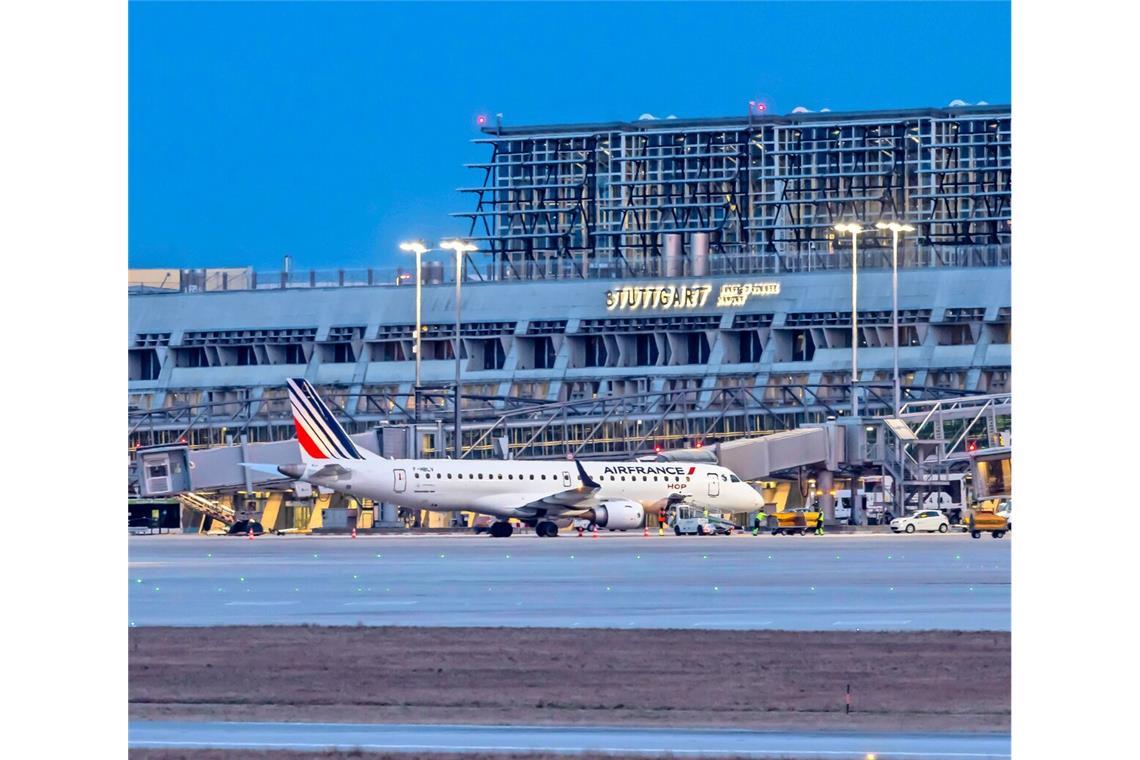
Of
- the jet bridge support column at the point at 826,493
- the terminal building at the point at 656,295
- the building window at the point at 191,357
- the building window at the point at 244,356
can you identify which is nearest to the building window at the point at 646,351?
the terminal building at the point at 656,295

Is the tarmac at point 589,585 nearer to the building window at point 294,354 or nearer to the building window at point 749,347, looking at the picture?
the building window at point 749,347

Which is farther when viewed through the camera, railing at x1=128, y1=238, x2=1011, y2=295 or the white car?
railing at x1=128, y1=238, x2=1011, y2=295

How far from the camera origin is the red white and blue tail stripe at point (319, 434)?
69938 mm

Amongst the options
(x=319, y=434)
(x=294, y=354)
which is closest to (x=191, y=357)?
(x=294, y=354)

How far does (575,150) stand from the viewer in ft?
A: 417

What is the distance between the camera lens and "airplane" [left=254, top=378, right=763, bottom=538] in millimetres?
67562

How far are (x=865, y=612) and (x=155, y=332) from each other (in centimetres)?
10210

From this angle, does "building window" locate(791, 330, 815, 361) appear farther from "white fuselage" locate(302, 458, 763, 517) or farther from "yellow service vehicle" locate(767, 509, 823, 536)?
"white fuselage" locate(302, 458, 763, 517)

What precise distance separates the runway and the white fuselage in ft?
171

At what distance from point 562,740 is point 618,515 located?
53.4m

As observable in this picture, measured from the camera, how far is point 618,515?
222 feet

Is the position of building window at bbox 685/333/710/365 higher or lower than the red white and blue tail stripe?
higher

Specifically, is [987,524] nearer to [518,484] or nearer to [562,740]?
[518,484]

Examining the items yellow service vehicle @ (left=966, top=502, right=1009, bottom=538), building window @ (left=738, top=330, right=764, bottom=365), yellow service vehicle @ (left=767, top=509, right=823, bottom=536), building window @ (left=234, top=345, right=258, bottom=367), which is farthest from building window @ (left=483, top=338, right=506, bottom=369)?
yellow service vehicle @ (left=966, top=502, right=1009, bottom=538)
